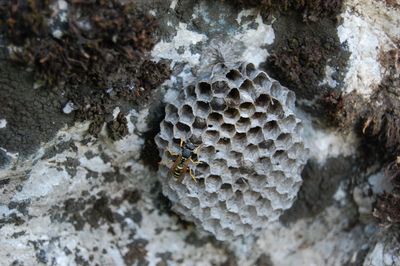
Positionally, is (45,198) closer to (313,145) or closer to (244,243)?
(244,243)

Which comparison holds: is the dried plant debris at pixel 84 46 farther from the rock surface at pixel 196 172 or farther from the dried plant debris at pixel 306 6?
the dried plant debris at pixel 306 6

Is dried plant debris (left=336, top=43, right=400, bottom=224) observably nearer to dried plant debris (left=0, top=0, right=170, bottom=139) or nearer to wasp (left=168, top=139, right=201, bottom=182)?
wasp (left=168, top=139, right=201, bottom=182)

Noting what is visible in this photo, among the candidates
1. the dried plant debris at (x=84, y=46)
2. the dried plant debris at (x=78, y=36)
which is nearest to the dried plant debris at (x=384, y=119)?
the dried plant debris at (x=84, y=46)

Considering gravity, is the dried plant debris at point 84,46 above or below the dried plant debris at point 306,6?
below

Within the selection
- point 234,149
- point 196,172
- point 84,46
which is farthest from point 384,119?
point 84,46

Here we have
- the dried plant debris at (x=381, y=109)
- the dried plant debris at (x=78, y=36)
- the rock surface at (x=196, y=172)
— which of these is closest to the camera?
the dried plant debris at (x=78, y=36)

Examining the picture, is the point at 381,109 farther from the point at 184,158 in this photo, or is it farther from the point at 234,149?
the point at 184,158
